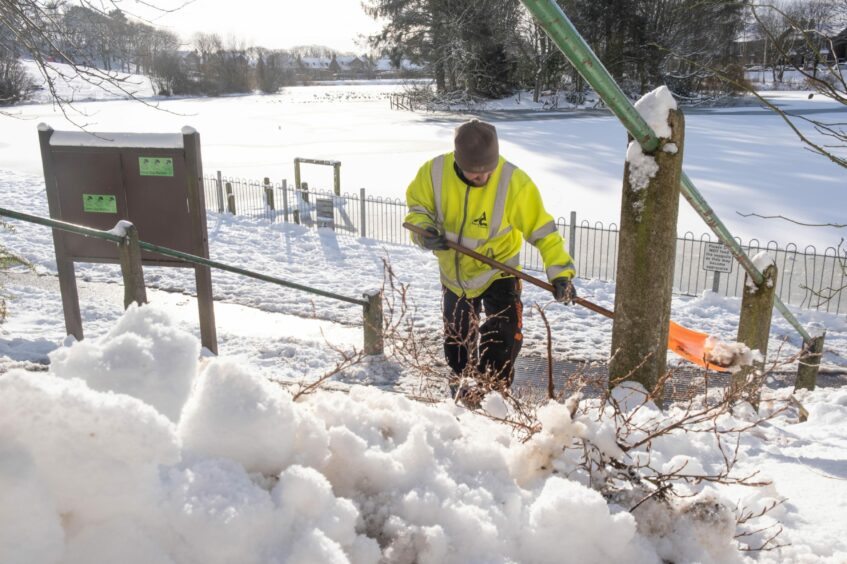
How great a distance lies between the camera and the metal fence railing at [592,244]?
31.5 feet

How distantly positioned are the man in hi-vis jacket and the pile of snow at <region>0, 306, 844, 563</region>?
182cm

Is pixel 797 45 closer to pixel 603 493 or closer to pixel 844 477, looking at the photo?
pixel 844 477

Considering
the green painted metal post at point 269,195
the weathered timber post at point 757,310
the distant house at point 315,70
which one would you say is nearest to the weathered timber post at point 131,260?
the weathered timber post at point 757,310

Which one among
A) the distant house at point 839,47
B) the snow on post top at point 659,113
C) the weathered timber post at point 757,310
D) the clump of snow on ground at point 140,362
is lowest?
the weathered timber post at point 757,310

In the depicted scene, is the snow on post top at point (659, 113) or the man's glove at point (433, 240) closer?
the snow on post top at point (659, 113)

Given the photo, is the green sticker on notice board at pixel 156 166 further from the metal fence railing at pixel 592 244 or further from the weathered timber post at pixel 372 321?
the metal fence railing at pixel 592 244

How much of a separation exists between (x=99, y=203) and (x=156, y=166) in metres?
0.65

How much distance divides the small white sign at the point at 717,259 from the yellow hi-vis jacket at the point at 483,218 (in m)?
6.03

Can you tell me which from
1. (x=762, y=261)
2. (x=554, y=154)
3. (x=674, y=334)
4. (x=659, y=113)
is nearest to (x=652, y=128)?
(x=659, y=113)

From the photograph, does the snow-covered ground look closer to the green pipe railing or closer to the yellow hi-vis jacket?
the green pipe railing

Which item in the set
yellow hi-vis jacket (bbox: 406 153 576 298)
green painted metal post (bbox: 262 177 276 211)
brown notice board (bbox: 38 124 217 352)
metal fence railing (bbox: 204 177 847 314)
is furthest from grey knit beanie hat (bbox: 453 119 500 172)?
green painted metal post (bbox: 262 177 276 211)

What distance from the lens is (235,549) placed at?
125cm

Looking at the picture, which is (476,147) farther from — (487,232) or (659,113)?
(659,113)

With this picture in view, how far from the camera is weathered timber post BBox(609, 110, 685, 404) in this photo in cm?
273
